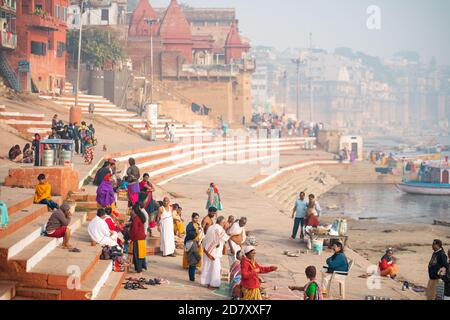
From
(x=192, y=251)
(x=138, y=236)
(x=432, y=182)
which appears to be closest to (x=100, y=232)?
(x=138, y=236)

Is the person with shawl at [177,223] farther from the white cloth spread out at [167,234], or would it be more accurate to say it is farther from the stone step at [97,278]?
the stone step at [97,278]

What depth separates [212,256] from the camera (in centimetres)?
1407

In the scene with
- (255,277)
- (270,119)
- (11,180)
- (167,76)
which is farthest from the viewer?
(270,119)

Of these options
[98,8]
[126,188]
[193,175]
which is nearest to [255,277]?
[126,188]

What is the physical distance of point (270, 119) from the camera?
2840 inches

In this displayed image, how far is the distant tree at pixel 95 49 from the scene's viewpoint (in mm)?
53031

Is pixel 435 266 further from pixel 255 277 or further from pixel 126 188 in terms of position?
pixel 126 188

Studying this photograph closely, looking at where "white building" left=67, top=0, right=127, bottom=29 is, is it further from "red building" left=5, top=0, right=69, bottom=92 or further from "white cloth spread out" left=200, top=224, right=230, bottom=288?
"white cloth spread out" left=200, top=224, right=230, bottom=288

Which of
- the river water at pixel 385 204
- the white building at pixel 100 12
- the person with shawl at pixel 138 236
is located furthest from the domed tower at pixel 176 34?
the person with shawl at pixel 138 236

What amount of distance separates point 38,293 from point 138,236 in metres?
2.96

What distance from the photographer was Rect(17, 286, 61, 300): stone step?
11633mm

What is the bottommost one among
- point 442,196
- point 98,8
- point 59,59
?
point 442,196

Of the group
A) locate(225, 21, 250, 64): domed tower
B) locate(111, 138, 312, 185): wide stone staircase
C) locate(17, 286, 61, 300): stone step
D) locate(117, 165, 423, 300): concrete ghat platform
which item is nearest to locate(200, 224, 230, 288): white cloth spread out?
locate(117, 165, 423, 300): concrete ghat platform
